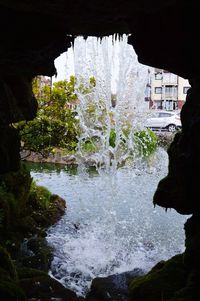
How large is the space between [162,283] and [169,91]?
50.8 metres

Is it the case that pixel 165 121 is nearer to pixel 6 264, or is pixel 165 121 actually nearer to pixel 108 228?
pixel 108 228

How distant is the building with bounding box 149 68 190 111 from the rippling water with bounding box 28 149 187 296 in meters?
31.5

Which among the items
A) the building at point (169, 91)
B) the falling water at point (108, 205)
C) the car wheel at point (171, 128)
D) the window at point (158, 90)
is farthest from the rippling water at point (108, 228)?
the window at point (158, 90)

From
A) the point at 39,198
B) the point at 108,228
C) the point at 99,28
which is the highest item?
the point at 99,28

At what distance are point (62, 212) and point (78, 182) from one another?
593cm

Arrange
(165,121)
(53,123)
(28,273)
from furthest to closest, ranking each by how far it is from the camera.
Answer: (165,121) < (53,123) < (28,273)

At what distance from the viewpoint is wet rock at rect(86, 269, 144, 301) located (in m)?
8.27

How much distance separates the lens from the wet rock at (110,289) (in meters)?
8.27

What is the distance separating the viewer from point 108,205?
17.2m

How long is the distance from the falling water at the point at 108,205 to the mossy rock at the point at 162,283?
7.42ft

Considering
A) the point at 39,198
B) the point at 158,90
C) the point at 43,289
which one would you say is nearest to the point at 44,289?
the point at 43,289

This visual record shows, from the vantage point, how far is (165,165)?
2442 centimetres

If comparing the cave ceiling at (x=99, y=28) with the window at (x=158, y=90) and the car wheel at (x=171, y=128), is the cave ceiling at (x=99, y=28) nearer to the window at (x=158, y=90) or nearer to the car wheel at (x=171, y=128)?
the car wheel at (x=171, y=128)

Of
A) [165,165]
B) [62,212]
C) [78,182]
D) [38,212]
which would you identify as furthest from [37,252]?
[165,165]
